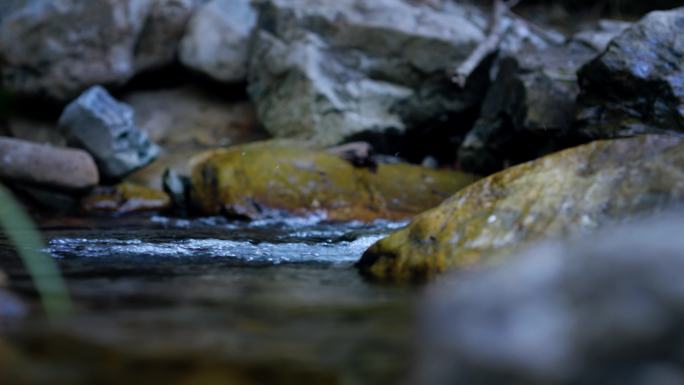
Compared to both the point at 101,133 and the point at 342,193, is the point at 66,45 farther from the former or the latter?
the point at 342,193

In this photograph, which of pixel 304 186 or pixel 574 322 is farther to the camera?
pixel 304 186

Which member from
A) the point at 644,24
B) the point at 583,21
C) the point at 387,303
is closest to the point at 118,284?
the point at 387,303

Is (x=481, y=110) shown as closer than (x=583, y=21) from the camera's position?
Yes

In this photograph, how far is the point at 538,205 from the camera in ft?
10.6

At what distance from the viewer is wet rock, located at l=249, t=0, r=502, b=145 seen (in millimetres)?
9578

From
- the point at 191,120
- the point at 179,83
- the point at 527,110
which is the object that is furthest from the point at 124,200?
the point at 527,110

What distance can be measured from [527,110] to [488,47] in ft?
7.77

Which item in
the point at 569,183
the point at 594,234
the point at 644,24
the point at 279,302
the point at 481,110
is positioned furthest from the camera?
the point at 481,110

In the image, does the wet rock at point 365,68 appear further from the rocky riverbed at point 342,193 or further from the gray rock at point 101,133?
the gray rock at point 101,133

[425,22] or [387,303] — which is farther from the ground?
[425,22]

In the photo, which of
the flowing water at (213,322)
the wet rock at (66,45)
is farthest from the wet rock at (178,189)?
the flowing water at (213,322)

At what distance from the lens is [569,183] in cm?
324

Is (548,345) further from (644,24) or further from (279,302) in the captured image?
(644,24)

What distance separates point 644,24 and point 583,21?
7.66m
